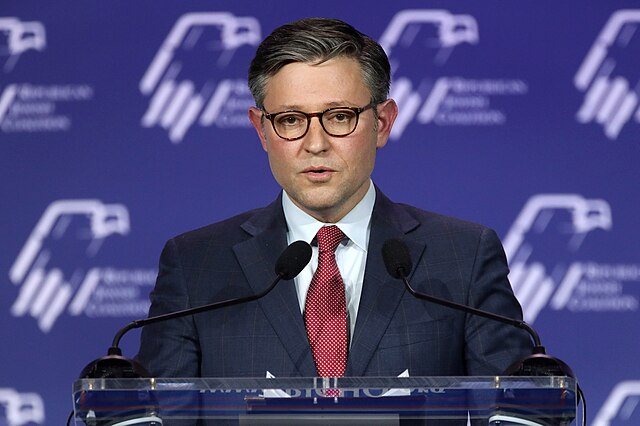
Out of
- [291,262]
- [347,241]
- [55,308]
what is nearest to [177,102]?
[55,308]

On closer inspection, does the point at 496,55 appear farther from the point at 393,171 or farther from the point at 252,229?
the point at 252,229

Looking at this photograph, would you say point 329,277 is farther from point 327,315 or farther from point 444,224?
point 444,224

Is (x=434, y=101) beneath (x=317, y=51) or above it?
above

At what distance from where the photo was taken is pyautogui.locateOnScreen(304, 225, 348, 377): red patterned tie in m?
2.31

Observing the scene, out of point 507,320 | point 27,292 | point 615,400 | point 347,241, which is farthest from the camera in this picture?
point 27,292

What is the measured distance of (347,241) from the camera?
8.12 ft

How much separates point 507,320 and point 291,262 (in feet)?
1.37

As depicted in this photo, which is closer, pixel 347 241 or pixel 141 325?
pixel 141 325

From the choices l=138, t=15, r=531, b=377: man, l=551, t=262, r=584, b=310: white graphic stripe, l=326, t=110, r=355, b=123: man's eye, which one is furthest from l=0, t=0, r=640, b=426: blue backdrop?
l=326, t=110, r=355, b=123: man's eye

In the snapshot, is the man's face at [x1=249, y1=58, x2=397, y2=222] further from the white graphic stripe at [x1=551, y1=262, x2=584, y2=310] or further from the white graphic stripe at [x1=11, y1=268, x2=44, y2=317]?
the white graphic stripe at [x1=11, y1=268, x2=44, y2=317]

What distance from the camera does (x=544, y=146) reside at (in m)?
3.78

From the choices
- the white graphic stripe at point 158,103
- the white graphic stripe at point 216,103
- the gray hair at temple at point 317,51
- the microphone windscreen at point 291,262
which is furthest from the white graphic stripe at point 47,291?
the microphone windscreen at point 291,262

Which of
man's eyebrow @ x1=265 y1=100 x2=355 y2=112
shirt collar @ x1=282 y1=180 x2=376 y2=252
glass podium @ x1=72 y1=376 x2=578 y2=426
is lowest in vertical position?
glass podium @ x1=72 y1=376 x2=578 y2=426

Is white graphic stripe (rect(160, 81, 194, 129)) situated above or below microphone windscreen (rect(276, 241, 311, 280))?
above
